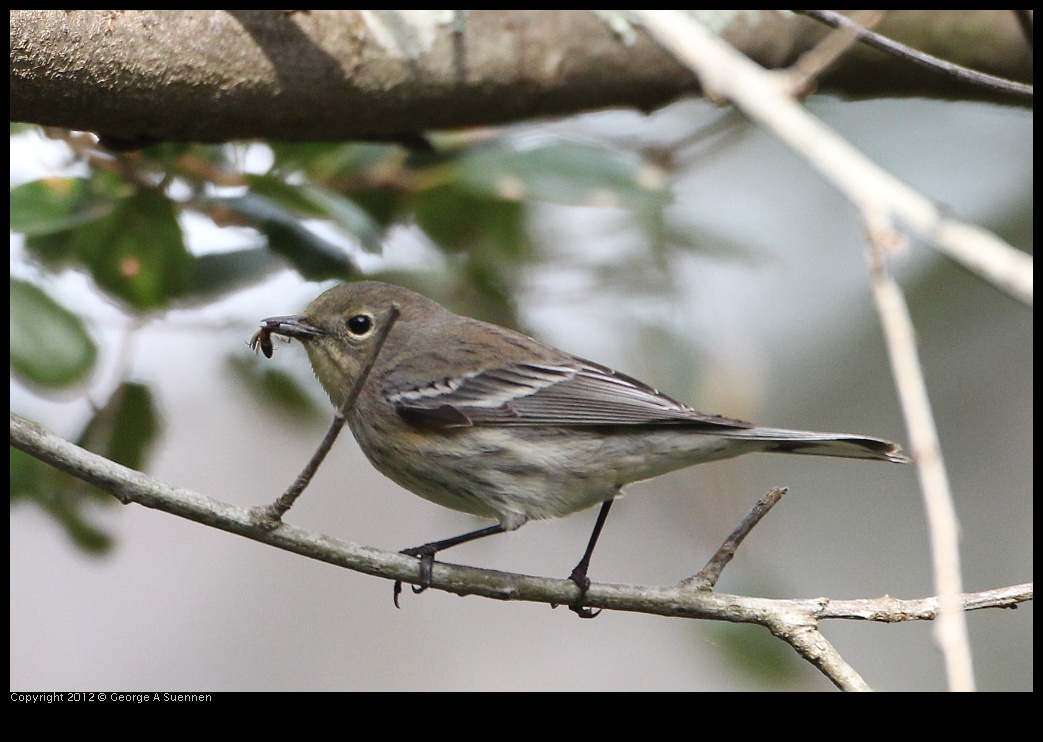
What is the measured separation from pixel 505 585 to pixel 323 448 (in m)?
0.89

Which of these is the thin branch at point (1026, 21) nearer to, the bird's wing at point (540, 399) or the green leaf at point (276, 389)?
the bird's wing at point (540, 399)

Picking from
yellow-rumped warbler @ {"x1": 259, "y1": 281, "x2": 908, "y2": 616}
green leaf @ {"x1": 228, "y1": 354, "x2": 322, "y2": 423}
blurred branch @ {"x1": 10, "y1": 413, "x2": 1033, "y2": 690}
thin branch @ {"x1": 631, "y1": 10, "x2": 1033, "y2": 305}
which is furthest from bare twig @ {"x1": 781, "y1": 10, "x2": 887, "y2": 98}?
green leaf @ {"x1": 228, "y1": 354, "x2": 322, "y2": 423}

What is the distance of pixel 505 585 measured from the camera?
272 centimetres

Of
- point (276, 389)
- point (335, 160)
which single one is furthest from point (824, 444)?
point (335, 160)

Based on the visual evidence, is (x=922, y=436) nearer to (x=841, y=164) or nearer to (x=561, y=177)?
(x=841, y=164)

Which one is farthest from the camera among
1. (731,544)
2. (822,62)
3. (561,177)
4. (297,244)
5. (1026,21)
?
(1026,21)

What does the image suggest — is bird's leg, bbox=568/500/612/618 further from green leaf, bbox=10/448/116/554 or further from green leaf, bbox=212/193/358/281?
green leaf, bbox=10/448/116/554

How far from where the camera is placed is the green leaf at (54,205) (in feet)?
9.40

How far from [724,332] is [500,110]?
1309mm

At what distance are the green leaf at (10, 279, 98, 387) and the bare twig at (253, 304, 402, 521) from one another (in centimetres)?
100

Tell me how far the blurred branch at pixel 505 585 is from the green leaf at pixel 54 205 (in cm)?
86

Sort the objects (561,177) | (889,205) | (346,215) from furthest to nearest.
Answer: (561,177)
(346,215)
(889,205)

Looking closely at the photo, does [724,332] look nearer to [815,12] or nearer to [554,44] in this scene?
[554,44]

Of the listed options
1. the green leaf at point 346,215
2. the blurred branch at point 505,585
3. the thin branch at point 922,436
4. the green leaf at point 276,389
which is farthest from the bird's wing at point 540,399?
the thin branch at point 922,436
